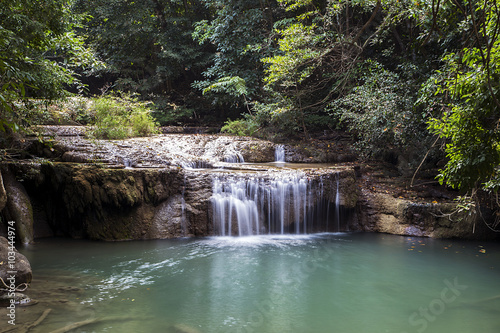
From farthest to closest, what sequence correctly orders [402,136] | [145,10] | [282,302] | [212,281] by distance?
[145,10] < [402,136] < [212,281] < [282,302]

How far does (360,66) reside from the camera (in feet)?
40.9

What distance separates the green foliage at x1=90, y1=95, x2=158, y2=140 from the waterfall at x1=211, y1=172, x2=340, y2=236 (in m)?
4.50

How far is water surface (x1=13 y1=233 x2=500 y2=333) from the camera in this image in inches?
187

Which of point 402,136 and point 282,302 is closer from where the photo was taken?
point 282,302

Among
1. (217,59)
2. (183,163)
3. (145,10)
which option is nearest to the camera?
(183,163)

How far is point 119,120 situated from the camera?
12367 mm

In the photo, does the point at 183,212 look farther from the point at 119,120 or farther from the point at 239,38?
the point at 239,38

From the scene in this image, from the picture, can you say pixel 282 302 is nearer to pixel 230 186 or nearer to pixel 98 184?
pixel 230 186

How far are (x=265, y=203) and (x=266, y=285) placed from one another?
343 centimetres

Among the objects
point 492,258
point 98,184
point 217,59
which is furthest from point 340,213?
point 217,59

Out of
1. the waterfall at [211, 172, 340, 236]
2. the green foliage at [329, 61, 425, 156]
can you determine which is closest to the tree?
the waterfall at [211, 172, 340, 236]

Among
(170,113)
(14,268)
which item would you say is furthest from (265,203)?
(170,113)

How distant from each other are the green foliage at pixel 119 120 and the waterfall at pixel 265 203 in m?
4.50

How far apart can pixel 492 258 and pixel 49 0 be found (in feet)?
33.8
